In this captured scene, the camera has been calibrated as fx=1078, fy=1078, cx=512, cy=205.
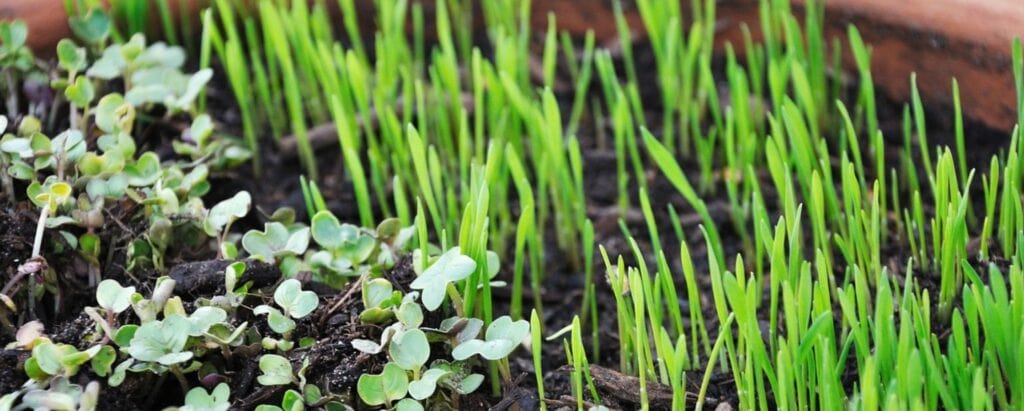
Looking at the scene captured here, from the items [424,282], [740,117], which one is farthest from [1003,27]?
[424,282]

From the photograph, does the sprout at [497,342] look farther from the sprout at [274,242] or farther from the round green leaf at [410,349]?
the sprout at [274,242]

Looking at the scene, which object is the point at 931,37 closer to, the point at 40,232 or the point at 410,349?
the point at 410,349

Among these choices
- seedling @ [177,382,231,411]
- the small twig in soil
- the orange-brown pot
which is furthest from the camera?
the orange-brown pot

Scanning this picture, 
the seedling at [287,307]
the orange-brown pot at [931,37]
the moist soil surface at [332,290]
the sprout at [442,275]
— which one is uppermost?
the orange-brown pot at [931,37]

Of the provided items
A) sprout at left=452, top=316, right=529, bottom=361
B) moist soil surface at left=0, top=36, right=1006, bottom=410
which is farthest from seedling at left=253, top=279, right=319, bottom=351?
sprout at left=452, top=316, right=529, bottom=361

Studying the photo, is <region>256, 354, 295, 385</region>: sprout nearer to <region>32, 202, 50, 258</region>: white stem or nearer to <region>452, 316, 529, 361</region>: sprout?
<region>452, 316, 529, 361</region>: sprout

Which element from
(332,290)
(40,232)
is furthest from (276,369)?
(40,232)

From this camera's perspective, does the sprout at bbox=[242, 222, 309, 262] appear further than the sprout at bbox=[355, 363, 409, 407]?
Yes

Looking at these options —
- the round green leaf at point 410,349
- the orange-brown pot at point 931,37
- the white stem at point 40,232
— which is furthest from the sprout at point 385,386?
the orange-brown pot at point 931,37
